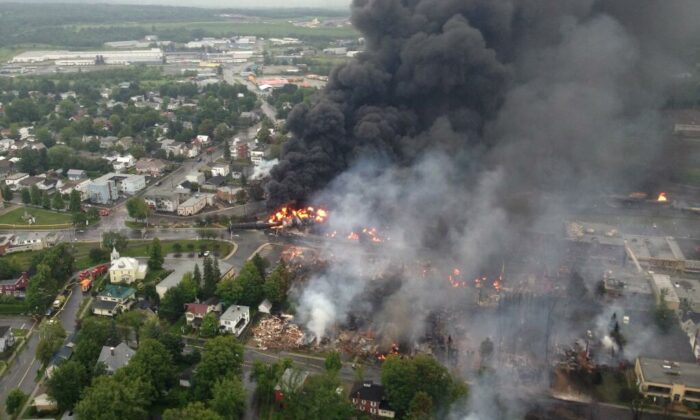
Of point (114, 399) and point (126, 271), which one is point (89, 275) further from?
point (114, 399)

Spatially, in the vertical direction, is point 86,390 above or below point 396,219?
below

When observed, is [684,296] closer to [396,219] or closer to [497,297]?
[497,297]

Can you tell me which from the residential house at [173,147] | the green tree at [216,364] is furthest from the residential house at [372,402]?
the residential house at [173,147]

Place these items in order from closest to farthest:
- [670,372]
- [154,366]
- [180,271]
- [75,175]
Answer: [154,366]
[670,372]
[180,271]
[75,175]

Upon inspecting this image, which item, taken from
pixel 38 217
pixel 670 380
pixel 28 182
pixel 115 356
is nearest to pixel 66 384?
pixel 115 356

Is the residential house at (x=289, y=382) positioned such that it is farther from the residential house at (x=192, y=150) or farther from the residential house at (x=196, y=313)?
the residential house at (x=192, y=150)

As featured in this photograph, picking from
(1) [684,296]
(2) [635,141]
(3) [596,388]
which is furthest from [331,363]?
(2) [635,141]
